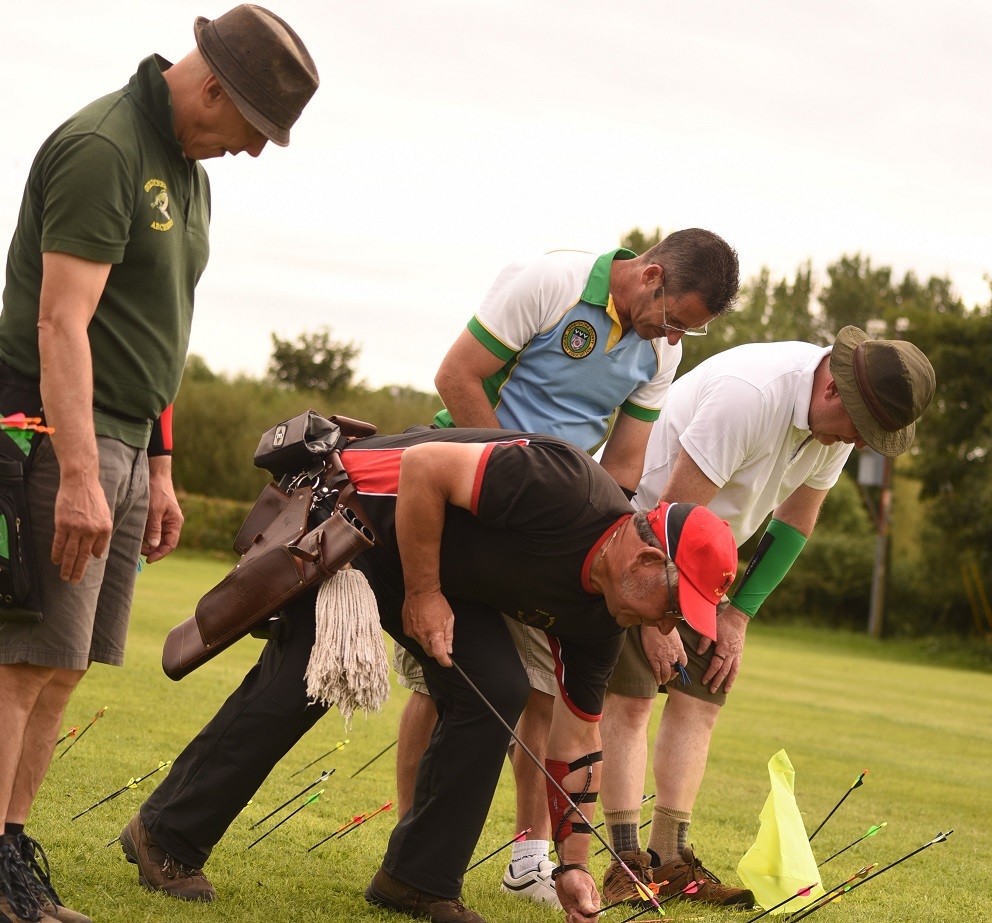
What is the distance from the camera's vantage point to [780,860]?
4.55 m

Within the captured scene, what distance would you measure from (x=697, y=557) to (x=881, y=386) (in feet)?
4.59

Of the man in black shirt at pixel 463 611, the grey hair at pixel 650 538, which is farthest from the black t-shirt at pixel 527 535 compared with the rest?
the grey hair at pixel 650 538

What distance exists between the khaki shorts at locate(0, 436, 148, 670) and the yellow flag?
2.41m

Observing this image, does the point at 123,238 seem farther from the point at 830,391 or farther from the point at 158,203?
the point at 830,391

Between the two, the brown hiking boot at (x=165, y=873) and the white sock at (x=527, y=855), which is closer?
the brown hiking boot at (x=165, y=873)

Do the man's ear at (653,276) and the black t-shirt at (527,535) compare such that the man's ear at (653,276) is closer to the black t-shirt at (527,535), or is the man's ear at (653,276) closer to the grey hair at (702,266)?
the grey hair at (702,266)

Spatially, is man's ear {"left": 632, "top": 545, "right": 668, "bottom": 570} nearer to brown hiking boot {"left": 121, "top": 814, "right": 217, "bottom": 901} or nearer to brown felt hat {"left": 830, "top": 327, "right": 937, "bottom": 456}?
brown felt hat {"left": 830, "top": 327, "right": 937, "bottom": 456}

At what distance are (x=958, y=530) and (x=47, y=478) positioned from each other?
3014 cm

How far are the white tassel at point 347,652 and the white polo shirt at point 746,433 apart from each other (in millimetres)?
1486

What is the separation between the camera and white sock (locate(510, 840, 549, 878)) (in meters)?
4.41

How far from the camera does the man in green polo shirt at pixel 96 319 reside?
3166 mm

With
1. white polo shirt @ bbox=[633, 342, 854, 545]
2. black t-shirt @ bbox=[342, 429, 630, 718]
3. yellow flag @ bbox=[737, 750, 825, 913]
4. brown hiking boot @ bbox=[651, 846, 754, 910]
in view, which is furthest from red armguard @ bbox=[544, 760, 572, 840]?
white polo shirt @ bbox=[633, 342, 854, 545]

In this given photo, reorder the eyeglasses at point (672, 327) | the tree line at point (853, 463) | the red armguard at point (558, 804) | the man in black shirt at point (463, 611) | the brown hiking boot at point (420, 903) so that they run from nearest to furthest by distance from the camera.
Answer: the man in black shirt at point (463, 611) < the brown hiking boot at point (420, 903) < the red armguard at point (558, 804) < the eyeglasses at point (672, 327) < the tree line at point (853, 463)

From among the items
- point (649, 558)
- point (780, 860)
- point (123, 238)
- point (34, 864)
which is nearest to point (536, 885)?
point (780, 860)
